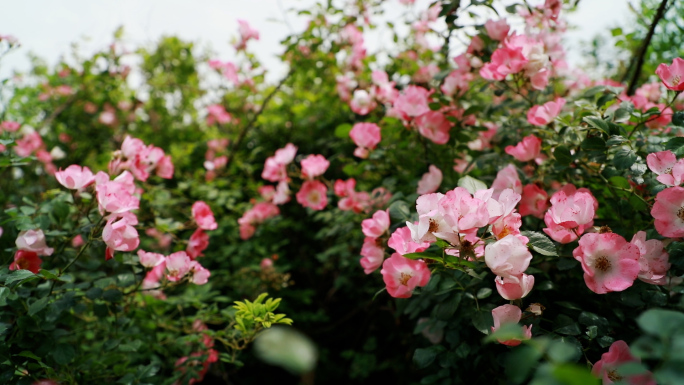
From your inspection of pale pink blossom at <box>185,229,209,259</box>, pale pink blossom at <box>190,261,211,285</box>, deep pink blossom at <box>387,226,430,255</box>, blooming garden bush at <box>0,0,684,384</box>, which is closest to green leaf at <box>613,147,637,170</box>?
blooming garden bush at <box>0,0,684,384</box>

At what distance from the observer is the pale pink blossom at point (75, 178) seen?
109cm

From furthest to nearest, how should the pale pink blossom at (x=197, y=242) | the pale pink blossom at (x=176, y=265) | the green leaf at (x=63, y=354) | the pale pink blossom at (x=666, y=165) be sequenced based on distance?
1. the pale pink blossom at (x=197, y=242)
2. the pale pink blossom at (x=176, y=265)
3. the green leaf at (x=63, y=354)
4. the pale pink blossom at (x=666, y=165)

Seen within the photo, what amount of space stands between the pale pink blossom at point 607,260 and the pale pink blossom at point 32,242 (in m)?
1.30

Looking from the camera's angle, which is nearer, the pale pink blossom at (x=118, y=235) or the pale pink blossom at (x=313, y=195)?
the pale pink blossom at (x=118, y=235)

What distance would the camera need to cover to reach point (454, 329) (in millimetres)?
1047

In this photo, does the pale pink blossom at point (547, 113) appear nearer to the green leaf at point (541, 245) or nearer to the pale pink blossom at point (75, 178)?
the green leaf at point (541, 245)

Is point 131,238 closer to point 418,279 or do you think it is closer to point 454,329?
point 418,279

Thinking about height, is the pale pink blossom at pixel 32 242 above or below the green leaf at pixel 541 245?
above

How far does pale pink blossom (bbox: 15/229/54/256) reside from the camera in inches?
41.8

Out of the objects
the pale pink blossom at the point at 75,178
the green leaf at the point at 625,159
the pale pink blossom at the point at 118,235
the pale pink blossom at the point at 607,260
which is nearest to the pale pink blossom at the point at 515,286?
the pale pink blossom at the point at 607,260

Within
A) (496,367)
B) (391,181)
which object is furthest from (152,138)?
(496,367)

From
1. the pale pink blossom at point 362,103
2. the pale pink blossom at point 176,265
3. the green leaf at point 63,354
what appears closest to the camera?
the green leaf at point 63,354

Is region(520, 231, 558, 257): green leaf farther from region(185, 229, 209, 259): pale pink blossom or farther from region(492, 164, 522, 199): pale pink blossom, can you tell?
region(185, 229, 209, 259): pale pink blossom

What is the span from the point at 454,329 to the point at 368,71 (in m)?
1.63
